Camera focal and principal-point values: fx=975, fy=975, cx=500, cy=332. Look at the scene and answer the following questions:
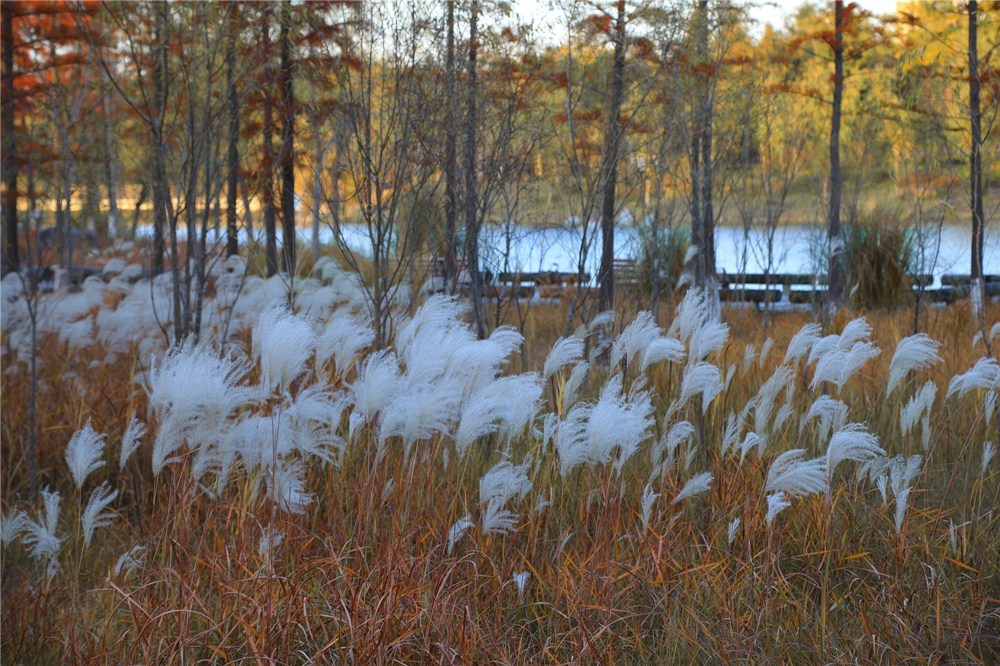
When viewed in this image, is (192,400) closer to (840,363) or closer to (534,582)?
(534,582)

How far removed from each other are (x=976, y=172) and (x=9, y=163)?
33.1 feet

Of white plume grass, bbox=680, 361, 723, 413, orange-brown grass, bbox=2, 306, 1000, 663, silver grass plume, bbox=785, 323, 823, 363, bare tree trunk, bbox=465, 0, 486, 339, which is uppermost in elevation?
bare tree trunk, bbox=465, 0, 486, 339

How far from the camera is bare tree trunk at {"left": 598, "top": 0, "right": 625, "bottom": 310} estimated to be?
5996 millimetres

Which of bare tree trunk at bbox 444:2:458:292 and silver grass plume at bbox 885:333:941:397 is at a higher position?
bare tree trunk at bbox 444:2:458:292

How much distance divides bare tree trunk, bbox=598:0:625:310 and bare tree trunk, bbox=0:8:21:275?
714cm

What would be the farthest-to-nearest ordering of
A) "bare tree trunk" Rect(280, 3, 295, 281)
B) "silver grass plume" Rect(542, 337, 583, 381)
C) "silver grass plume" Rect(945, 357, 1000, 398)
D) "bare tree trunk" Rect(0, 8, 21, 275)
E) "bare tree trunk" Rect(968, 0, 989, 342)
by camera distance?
"bare tree trunk" Rect(0, 8, 21, 275), "bare tree trunk" Rect(280, 3, 295, 281), "bare tree trunk" Rect(968, 0, 989, 342), "silver grass plume" Rect(945, 357, 1000, 398), "silver grass plume" Rect(542, 337, 583, 381)

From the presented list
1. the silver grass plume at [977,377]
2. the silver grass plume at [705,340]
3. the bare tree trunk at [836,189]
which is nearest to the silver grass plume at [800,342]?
the silver grass plume at [705,340]

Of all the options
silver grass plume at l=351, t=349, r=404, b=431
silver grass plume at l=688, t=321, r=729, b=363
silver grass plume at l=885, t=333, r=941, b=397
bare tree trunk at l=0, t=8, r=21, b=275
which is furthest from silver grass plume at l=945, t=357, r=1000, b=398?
bare tree trunk at l=0, t=8, r=21, b=275

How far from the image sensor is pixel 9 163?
1128 centimetres

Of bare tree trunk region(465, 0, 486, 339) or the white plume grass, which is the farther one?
bare tree trunk region(465, 0, 486, 339)

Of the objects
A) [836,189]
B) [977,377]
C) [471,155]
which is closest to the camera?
[977,377]

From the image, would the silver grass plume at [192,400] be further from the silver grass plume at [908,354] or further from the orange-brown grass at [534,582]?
the silver grass plume at [908,354]

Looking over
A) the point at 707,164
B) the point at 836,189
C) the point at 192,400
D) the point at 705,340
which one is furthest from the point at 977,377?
the point at 836,189

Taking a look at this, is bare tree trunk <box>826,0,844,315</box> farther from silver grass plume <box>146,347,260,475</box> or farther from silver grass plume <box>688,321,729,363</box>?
silver grass plume <box>146,347,260,475</box>
